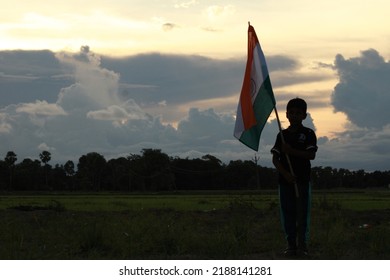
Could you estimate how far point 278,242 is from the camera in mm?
8953

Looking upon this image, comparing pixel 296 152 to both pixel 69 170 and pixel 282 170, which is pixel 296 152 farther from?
pixel 69 170

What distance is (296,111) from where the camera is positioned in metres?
7.09

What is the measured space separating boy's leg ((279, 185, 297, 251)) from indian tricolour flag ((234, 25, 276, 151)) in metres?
0.66

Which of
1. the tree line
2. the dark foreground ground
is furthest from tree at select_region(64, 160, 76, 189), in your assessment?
the dark foreground ground

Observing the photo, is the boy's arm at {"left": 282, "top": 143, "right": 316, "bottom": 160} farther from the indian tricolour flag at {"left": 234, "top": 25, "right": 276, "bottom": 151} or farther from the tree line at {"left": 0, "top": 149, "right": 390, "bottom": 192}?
the tree line at {"left": 0, "top": 149, "right": 390, "bottom": 192}

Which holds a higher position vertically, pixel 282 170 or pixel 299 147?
pixel 299 147

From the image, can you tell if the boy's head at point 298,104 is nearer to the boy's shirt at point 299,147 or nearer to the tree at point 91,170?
the boy's shirt at point 299,147

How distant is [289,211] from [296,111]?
1.22 m

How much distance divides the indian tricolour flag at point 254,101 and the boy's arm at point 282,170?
389 millimetres

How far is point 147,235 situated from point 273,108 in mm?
2627

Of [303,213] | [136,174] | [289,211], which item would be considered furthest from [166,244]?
[136,174]

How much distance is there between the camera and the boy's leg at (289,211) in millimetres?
7145
